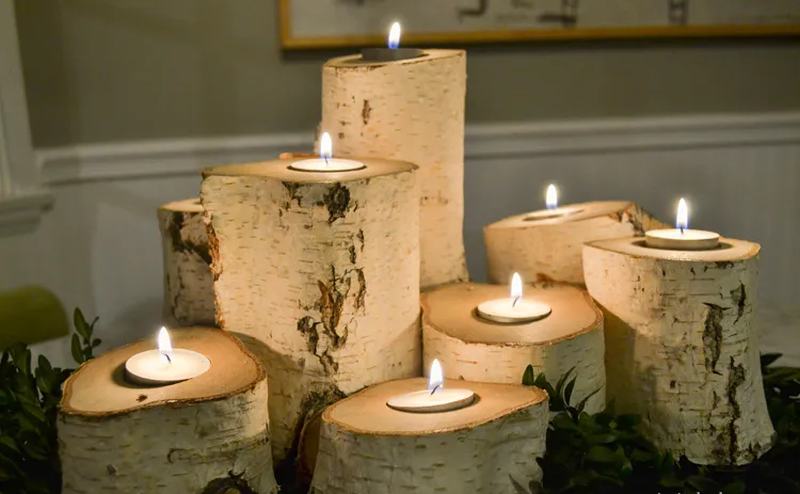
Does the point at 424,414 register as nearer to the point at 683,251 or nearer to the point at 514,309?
the point at 514,309

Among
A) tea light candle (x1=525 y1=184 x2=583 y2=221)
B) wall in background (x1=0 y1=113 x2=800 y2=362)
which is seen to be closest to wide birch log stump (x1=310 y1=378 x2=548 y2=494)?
tea light candle (x1=525 y1=184 x2=583 y2=221)

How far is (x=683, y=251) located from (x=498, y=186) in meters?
0.82

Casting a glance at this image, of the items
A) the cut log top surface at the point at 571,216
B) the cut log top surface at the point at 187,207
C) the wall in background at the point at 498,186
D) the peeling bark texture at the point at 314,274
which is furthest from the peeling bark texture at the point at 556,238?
the wall in background at the point at 498,186

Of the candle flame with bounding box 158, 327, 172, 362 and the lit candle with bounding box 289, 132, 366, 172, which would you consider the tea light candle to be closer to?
the lit candle with bounding box 289, 132, 366, 172

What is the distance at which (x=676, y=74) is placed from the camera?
1851 mm

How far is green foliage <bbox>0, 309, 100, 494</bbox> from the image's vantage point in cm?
94

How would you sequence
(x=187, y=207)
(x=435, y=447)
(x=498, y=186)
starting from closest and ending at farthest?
(x=435, y=447)
(x=187, y=207)
(x=498, y=186)

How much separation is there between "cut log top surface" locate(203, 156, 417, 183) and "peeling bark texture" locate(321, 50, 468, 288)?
7 cm

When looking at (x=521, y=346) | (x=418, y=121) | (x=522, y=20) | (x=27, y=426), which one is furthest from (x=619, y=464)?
(x=522, y=20)

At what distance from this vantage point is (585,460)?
3.05 ft

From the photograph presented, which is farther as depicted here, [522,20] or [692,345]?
[522,20]

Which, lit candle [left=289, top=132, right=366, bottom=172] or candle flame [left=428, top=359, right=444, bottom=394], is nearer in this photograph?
candle flame [left=428, top=359, right=444, bottom=394]

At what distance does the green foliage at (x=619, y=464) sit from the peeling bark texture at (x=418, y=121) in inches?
13.0

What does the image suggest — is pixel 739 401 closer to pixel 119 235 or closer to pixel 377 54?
pixel 377 54
